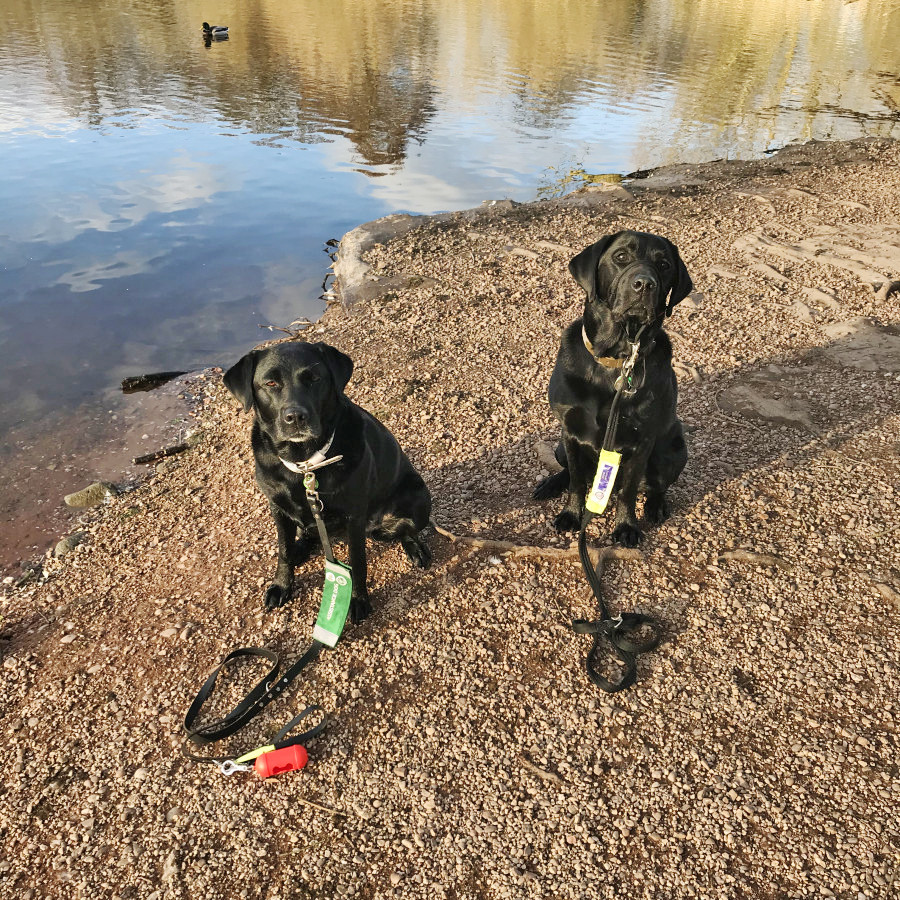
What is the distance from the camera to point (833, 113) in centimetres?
1759

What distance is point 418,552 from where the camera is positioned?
408cm

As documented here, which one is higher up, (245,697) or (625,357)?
(625,357)

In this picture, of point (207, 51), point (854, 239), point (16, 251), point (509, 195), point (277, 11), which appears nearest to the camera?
point (854, 239)

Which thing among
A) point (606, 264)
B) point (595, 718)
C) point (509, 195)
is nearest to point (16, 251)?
point (509, 195)

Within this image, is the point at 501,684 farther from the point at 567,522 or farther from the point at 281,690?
the point at 567,522

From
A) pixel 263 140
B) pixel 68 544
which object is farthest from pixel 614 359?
pixel 263 140

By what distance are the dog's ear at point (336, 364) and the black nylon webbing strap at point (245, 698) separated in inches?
53.9

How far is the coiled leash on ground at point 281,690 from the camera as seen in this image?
9.77 ft

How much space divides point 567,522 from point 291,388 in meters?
2.05

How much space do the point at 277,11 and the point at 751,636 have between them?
43505 mm

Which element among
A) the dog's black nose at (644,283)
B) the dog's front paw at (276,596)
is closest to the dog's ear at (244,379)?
the dog's front paw at (276,596)

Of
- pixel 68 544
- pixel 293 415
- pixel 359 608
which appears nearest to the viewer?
pixel 293 415

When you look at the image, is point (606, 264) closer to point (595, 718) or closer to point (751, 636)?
point (751, 636)

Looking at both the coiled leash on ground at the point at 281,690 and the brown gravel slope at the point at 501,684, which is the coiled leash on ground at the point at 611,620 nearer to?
the brown gravel slope at the point at 501,684
